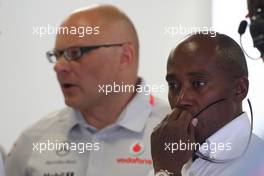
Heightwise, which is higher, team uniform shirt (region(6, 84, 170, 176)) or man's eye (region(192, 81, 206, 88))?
man's eye (region(192, 81, 206, 88))

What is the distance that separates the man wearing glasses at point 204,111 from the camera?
0.89 meters

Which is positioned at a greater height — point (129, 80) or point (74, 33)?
point (74, 33)

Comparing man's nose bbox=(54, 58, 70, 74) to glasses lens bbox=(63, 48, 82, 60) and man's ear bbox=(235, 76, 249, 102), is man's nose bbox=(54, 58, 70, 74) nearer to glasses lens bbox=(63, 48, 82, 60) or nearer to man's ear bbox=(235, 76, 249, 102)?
glasses lens bbox=(63, 48, 82, 60)

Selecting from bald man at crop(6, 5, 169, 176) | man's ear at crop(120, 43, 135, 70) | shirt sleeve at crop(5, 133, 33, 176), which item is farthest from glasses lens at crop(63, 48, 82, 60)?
shirt sleeve at crop(5, 133, 33, 176)

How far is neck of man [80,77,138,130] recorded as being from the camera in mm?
1153

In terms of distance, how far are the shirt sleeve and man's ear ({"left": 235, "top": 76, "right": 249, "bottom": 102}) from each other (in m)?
0.51

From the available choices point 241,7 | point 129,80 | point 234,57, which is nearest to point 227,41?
point 234,57

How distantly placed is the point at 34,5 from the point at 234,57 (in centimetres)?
55

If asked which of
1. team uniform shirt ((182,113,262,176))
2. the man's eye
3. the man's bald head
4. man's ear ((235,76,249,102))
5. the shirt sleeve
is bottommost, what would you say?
the shirt sleeve

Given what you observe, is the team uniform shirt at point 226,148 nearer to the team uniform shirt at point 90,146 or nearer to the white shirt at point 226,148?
the white shirt at point 226,148

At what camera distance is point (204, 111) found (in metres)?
0.92

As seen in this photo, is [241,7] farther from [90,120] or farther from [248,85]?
[90,120]

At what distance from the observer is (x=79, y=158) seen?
3.71 feet

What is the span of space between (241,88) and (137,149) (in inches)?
12.6
